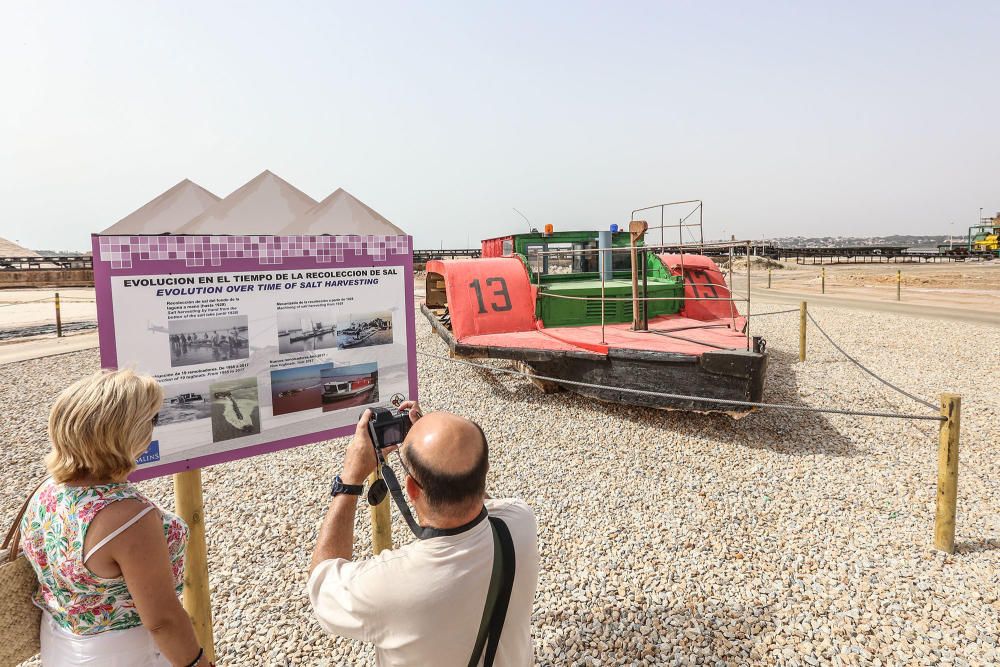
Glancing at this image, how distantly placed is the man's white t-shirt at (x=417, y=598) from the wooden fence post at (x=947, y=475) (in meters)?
3.60

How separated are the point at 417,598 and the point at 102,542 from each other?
89 cm

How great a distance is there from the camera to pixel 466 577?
1.34 m

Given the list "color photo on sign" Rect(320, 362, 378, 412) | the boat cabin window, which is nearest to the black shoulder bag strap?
"color photo on sign" Rect(320, 362, 378, 412)

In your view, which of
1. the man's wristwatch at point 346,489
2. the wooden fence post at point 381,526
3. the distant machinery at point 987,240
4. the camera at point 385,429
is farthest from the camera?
the distant machinery at point 987,240

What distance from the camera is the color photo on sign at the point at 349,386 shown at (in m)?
2.62

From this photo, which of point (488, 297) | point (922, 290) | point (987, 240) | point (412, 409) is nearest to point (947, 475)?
point (412, 409)

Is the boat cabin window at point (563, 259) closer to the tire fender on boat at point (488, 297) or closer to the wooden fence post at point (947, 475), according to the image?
the tire fender on boat at point (488, 297)

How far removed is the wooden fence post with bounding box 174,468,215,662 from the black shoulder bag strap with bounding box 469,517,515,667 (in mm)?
1564

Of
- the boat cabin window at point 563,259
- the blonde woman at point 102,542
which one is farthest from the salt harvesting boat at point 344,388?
the boat cabin window at point 563,259

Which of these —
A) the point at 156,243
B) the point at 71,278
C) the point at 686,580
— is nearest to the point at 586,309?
the point at 686,580

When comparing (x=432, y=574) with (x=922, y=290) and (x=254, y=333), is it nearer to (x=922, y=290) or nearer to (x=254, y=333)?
(x=254, y=333)

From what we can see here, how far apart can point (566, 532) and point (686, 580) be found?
3.00ft

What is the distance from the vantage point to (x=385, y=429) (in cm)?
184

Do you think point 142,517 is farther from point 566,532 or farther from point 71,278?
point 71,278
